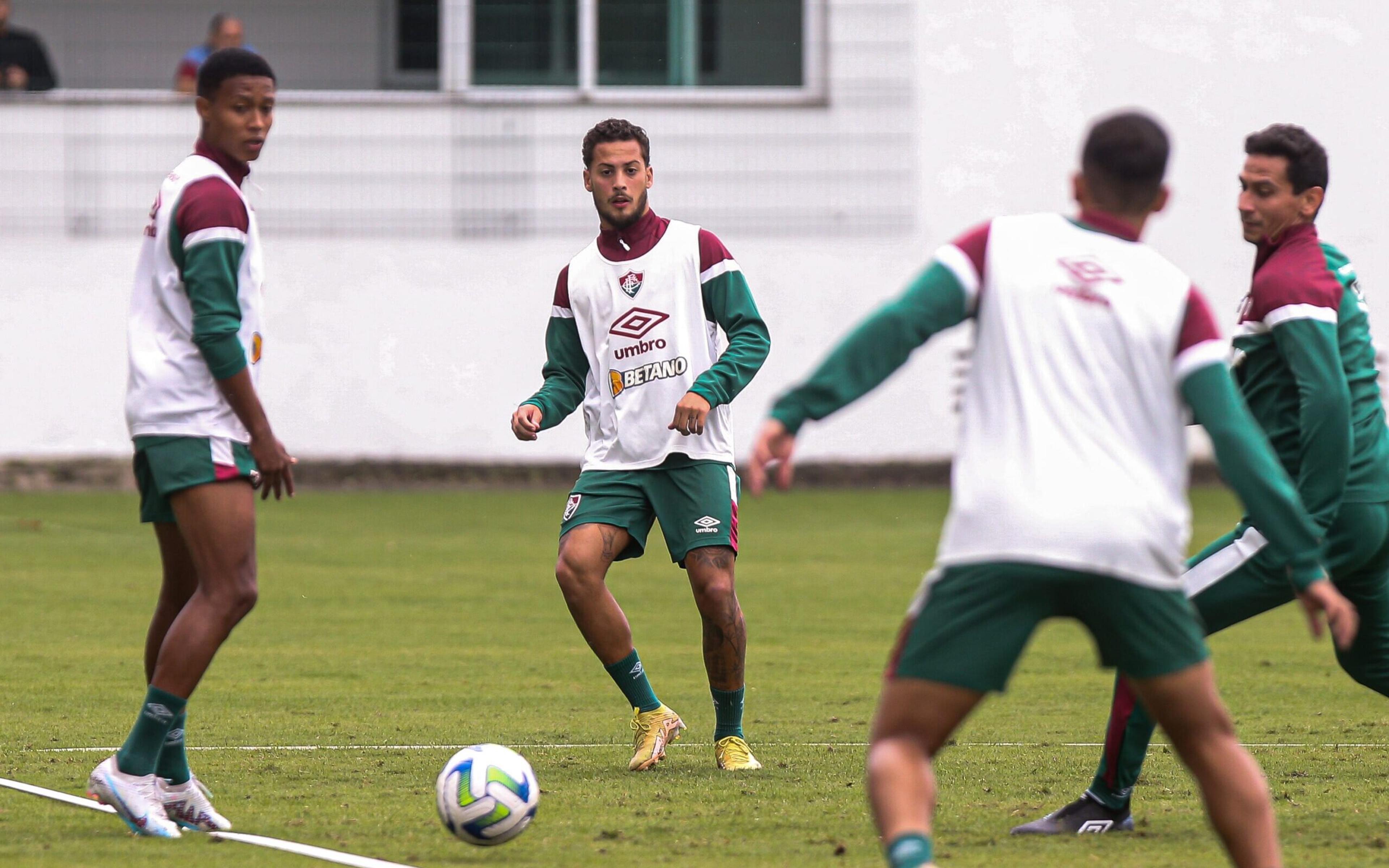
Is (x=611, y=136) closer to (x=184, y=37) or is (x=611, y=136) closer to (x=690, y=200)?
(x=690, y=200)

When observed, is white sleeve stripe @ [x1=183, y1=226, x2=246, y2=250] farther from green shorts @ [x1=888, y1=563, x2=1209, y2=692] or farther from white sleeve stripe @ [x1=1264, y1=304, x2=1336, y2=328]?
white sleeve stripe @ [x1=1264, y1=304, x2=1336, y2=328]

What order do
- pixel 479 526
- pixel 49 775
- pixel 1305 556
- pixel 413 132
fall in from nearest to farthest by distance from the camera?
pixel 1305 556 → pixel 49 775 → pixel 479 526 → pixel 413 132

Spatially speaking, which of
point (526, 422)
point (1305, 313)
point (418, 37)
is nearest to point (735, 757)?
point (526, 422)

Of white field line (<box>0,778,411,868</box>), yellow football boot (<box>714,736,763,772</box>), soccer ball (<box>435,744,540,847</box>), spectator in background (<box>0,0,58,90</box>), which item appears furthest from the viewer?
spectator in background (<box>0,0,58,90</box>)

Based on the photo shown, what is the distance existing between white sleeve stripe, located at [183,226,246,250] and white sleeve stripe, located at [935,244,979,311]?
2.24 metres

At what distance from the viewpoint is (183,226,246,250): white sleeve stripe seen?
549 centimetres

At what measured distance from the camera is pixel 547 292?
2012 centimetres

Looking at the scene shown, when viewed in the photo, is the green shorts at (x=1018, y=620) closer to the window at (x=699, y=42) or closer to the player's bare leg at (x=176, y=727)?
the player's bare leg at (x=176, y=727)

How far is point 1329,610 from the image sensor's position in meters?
4.20

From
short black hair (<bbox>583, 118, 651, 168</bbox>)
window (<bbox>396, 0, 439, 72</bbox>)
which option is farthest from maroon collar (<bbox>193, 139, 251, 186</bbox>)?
window (<bbox>396, 0, 439, 72</bbox>)

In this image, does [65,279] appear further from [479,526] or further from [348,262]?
[479,526]

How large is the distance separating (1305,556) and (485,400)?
54.1 feet

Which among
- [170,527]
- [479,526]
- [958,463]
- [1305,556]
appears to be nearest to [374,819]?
[170,527]

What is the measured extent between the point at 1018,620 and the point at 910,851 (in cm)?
54
